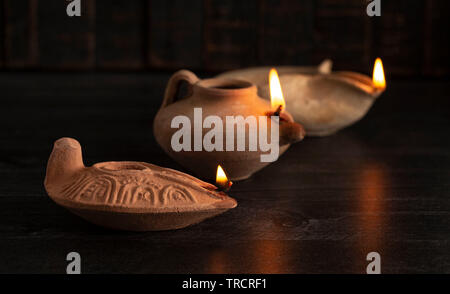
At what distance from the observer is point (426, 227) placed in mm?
1063

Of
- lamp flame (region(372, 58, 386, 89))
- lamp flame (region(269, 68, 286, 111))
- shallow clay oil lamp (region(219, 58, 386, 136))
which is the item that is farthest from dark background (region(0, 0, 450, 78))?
lamp flame (region(269, 68, 286, 111))

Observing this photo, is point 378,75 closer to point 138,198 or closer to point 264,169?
point 264,169

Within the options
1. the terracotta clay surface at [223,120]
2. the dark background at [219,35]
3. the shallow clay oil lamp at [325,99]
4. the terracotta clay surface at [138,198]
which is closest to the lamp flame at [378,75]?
the shallow clay oil lamp at [325,99]

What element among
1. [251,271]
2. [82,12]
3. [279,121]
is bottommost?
[251,271]

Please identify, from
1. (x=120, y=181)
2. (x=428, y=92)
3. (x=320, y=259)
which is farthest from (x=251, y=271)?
(x=428, y=92)

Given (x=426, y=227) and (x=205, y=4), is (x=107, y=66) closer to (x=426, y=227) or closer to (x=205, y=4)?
(x=205, y=4)

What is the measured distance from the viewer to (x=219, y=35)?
2.37 meters

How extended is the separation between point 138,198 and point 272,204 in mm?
280

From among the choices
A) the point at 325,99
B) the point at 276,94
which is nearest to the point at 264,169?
the point at 276,94

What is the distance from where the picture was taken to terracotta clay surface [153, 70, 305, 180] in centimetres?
122

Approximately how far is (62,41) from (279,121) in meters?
1.31

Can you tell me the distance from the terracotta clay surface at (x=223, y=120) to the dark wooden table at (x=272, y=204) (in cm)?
5

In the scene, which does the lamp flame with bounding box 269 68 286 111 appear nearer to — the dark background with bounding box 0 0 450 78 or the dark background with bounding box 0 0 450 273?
the dark background with bounding box 0 0 450 273

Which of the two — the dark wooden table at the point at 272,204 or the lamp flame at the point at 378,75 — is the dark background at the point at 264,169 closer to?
the dark wooden table at the point at 272,204
